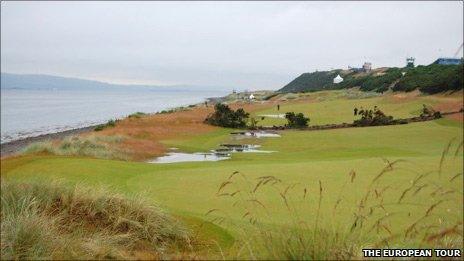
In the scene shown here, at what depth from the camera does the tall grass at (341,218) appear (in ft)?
11.7

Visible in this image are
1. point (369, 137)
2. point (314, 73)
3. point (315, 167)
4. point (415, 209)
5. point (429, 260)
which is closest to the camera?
point (429, 260)

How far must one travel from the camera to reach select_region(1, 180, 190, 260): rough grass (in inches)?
202

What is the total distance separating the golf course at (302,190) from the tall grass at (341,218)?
0.06 ft

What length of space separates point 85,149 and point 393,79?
22049 millimetres

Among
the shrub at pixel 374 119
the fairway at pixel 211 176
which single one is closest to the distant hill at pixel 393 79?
the shrub at pixel 374 119

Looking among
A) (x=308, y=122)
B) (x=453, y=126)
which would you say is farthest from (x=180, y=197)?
(x=308, y=122)

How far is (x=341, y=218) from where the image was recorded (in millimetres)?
7195

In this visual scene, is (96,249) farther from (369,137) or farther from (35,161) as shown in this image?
(369,137)

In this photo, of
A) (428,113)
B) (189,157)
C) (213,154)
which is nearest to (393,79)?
(428,113)

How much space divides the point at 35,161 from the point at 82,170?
129 inches

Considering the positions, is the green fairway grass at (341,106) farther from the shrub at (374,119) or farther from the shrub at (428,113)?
the shrub at (374,119)

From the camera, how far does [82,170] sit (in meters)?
12.4

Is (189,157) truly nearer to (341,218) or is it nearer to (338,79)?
(341,218)

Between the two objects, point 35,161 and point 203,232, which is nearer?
point 203,232
